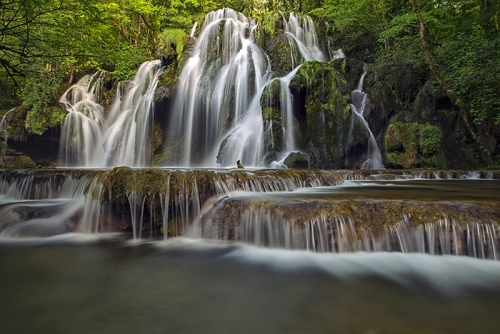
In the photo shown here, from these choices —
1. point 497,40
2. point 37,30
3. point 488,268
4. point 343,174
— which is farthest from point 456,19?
point 37,30

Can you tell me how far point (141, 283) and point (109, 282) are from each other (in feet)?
1.33

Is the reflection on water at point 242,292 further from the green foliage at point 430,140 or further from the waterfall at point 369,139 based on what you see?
the waterfall at point 369,139

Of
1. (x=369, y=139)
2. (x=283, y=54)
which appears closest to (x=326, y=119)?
(x=369, y=139)

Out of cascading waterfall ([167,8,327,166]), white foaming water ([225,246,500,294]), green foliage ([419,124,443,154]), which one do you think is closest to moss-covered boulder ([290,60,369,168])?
cascading waterfall ([167,8,327,166])

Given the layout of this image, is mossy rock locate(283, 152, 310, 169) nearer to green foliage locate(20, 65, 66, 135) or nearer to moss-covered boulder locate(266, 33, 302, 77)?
moss-covered boulder locate(266, 33, 302, 77)

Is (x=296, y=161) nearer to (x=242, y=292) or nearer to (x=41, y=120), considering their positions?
(x=242, y=292)

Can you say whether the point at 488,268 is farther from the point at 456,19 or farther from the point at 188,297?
the point at 456,19

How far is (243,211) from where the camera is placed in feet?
16.7

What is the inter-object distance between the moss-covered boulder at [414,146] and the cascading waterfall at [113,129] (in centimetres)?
1218

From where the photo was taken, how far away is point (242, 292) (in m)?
3.21

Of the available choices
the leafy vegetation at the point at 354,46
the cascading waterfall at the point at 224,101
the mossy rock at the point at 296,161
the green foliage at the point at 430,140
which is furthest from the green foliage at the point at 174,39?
the green foliage at the point at 430,140

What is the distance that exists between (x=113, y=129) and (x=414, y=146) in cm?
1572

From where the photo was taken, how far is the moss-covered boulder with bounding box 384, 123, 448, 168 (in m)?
11.5

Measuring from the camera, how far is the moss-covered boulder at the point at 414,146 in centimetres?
1146
